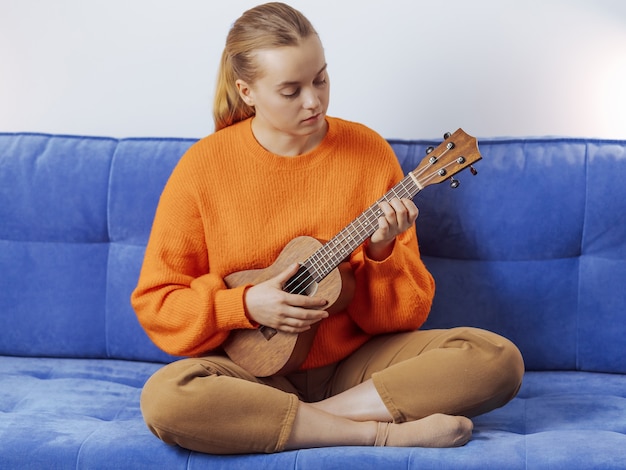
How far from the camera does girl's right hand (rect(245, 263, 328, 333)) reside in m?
1.81

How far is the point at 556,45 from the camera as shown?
235cm

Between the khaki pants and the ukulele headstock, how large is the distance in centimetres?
31

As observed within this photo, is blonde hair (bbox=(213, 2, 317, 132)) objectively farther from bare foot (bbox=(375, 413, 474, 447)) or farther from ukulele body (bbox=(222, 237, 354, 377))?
bare foot (bbox=(375, 413, 474, 447))

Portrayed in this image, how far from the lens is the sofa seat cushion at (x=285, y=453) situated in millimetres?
1600

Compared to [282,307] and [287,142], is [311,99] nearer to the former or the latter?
[287,142]

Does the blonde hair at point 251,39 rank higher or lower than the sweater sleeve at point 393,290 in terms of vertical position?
higher

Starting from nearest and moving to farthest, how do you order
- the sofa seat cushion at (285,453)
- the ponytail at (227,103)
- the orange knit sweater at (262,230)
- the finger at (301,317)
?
the sofa seat cushion at (285,453), the finger at (301,317), the orange knit sweater at (262,230), the ponytail at (227,103)

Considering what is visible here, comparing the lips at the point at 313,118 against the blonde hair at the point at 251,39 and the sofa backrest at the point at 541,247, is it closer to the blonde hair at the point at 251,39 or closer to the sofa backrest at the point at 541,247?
the blonde hair at the point at 251,39

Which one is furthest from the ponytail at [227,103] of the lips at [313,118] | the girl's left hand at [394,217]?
the girl's left hand at [394,217]

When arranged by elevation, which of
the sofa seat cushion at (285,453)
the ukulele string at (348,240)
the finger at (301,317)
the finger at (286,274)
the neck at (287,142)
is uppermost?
the neck at (287,142)

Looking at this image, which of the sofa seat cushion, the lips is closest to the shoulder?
the lips

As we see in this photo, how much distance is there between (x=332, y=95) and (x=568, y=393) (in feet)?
3.12

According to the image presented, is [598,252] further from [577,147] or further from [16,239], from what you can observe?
[16,239]

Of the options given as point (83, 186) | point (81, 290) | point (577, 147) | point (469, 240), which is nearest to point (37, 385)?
point (81, 290)
